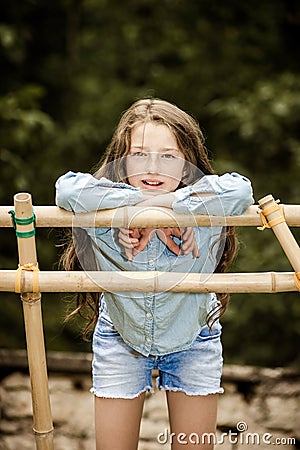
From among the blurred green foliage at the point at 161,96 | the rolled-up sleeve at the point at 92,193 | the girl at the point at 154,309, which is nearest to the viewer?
the rolled-up sleeve at the point at 92,193

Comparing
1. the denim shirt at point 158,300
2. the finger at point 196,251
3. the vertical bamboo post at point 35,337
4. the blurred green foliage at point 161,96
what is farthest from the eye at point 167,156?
the blurred green foliage at point 161,96

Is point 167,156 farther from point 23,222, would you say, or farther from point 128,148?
point 23,222

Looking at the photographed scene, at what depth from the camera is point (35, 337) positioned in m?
1.84

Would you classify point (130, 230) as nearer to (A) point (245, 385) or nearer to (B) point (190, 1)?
(A) point (245, 385)

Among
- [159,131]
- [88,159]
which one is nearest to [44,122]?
[88,159]

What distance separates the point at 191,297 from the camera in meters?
1.85

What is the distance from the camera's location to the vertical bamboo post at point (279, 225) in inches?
69.6

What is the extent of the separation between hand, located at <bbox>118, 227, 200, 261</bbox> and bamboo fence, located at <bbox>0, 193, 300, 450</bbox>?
6 centimetres

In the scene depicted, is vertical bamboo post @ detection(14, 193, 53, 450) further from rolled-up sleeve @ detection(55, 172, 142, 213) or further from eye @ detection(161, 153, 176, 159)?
eye @ detection(161, 153, 176, 159)

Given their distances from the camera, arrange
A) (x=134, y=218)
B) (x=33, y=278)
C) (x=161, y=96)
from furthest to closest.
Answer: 1. (x=161, y=96)
2. (x=33, y=278)
3. (x=134, y=218)

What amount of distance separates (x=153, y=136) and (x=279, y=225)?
0.35 metres

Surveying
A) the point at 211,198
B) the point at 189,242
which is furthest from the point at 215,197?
the point at 189,242

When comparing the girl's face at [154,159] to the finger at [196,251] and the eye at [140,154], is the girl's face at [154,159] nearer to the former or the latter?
the eye at [140,154]

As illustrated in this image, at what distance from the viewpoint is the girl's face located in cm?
179
